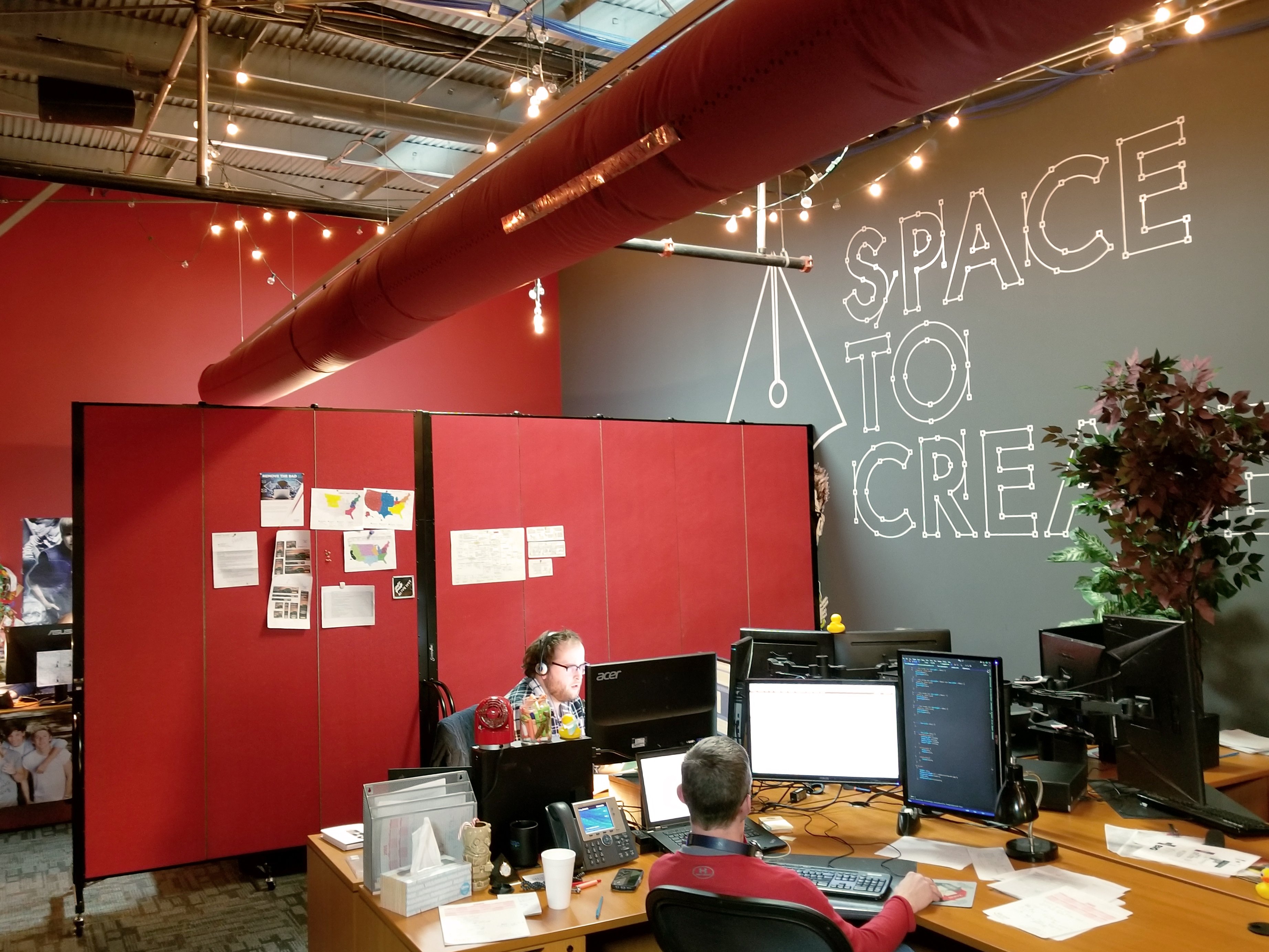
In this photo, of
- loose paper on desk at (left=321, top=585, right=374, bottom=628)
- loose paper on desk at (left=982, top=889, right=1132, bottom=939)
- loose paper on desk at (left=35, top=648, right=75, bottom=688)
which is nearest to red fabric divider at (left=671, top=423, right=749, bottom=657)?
loose paper on desk at (left=321, top=585, right=374, bottom=628)

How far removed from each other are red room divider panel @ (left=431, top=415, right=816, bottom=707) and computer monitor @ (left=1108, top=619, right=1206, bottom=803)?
3.35 m

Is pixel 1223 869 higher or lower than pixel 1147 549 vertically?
lower

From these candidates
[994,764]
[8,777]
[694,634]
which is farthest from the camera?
[694,634]

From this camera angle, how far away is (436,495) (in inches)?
216

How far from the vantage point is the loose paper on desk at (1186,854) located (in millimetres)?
2615

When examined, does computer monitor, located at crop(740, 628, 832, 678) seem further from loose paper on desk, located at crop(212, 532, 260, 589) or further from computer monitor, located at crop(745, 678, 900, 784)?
loose paper on desk, located at crop(212, 532, 260, 589)

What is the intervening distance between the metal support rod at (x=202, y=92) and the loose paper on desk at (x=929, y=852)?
13.9 feet

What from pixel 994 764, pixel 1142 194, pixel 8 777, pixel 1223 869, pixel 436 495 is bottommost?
pixel 8 777

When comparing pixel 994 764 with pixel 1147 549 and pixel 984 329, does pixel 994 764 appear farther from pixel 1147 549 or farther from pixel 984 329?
pixel 984 329

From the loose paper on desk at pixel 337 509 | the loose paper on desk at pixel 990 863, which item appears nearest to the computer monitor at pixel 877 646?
the loose paper on desk at pixel 990 863

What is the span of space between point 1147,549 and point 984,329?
2.02 metres

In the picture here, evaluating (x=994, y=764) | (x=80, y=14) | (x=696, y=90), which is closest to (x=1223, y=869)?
(x=994, y=764)

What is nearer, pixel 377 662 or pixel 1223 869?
pixel 1223 869

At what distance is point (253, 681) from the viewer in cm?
502
